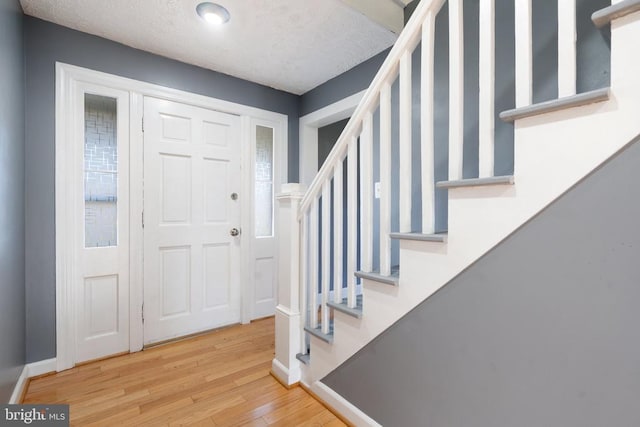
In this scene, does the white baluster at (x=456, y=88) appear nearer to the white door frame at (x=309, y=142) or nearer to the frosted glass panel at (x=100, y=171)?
the white door frame at (x=309, y=142)

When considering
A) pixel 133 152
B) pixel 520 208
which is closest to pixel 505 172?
pixel 520 208

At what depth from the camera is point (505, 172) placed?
1.41 metres

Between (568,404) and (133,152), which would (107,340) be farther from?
(568,404)

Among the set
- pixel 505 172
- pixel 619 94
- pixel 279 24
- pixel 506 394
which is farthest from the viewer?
pixel 279 24

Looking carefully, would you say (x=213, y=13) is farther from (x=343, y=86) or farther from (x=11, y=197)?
(x=11, y=197)

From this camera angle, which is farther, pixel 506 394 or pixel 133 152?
pixel 133 152

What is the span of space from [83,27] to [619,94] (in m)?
2.86

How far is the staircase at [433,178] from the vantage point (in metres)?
0.76

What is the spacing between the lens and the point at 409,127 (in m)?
1.20

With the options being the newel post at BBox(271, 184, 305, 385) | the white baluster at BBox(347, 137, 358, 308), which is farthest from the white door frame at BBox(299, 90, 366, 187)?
the white baluster at BBox(347, 137, 358, 308)

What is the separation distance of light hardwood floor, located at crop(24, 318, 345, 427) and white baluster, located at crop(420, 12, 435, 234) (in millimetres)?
1174

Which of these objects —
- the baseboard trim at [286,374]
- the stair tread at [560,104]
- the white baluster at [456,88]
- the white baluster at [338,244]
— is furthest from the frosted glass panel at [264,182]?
the stair tread at [560,104]

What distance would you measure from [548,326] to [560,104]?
63 cm

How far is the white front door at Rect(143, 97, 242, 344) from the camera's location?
2.33 m
